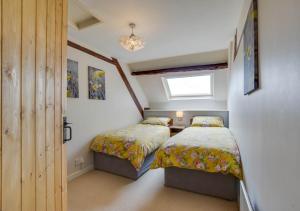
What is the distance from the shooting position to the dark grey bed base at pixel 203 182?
1994 millimetres

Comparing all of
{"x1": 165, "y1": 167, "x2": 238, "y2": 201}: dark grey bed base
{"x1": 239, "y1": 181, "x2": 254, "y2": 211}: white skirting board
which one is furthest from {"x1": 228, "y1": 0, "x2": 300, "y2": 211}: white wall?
{"x1": 165, "y1": 167, "x2": 238, "y2": 201}: dark grey bed base

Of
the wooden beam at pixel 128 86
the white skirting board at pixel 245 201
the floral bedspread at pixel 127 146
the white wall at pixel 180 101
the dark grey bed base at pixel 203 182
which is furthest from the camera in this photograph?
the white wall at pixel 180 101

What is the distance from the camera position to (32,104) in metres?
0.88

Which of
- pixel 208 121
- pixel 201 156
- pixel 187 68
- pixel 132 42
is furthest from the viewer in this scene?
pixel 187 68

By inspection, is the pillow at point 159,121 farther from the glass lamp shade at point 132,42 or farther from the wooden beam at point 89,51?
the glass lamp shade at point 132,42

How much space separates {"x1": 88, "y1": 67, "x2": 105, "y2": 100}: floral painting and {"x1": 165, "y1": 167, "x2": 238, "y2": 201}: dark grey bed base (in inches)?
78.3

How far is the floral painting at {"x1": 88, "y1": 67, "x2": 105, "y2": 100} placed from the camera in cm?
314

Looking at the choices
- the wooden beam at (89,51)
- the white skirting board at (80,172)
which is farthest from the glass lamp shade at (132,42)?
the white skirting board at (80,172)

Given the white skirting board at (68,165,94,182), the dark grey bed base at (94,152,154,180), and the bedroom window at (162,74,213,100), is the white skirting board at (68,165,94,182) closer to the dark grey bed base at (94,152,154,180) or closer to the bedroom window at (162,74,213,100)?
the dark grey bed base at (94,152,154,180)

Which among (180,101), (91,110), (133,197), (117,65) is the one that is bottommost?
(133,197)

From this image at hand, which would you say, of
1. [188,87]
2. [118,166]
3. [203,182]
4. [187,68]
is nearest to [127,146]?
[118,166]

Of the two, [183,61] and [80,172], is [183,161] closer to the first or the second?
[80,172]

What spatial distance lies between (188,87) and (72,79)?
3240mm

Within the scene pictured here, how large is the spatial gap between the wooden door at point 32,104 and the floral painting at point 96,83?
2070mm
